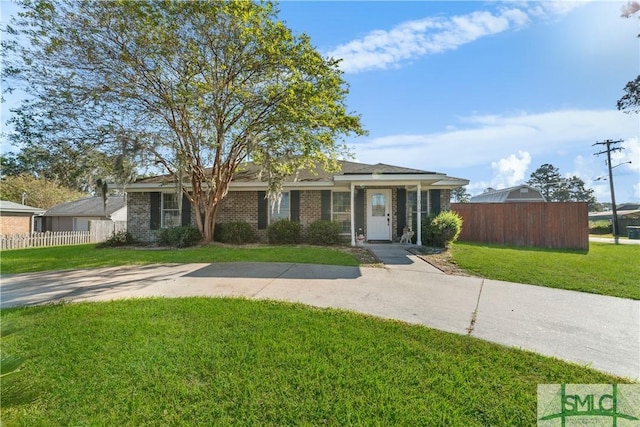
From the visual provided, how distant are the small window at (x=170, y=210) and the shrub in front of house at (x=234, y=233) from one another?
2313 millimetres

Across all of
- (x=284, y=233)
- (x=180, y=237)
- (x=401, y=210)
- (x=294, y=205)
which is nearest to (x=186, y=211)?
(x=180, y=237)

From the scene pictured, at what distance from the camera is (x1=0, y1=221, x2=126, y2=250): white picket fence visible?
16348 millimetres

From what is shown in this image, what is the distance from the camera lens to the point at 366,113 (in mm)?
11461

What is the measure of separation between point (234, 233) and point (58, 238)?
536 inches

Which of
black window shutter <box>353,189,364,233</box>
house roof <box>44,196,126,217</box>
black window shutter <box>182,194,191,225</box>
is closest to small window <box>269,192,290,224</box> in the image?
black window shutter <box>353,189,364,233</box>

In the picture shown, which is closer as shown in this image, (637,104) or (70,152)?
(637,104)

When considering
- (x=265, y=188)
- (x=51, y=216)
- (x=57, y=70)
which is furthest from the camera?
(x=51, y=216)

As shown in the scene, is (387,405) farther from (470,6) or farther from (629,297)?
(470,6)

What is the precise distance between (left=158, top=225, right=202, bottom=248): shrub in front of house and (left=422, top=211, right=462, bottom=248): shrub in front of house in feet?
29.6

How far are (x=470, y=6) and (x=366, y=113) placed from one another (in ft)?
17.4

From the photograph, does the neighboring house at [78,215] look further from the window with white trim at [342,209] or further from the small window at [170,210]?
the window with white trim at [342,209]

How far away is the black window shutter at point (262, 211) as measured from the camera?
1338 cm

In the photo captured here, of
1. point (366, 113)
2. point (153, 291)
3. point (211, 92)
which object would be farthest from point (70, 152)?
point (366, 113)

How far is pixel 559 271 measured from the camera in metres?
7.48
